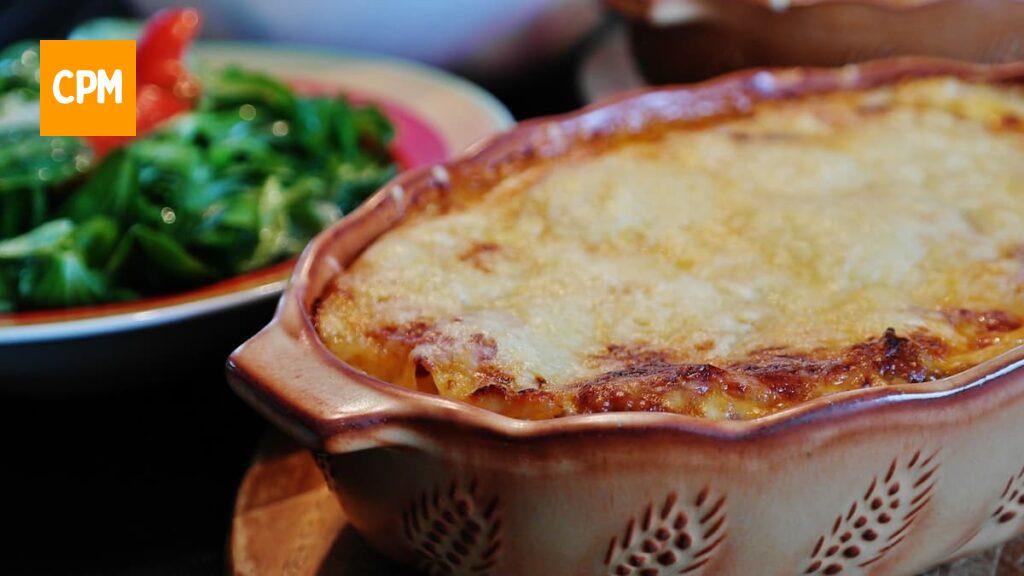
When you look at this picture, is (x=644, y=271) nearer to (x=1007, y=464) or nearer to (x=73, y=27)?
(x=1007, y=464)

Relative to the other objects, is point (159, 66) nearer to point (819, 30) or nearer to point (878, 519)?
point (819, 30)

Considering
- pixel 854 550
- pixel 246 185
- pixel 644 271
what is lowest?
pixel 246 185

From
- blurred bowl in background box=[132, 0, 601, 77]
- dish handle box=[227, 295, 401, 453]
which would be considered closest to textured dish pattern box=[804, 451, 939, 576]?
dish handle box=[227, 295, 401, 453]

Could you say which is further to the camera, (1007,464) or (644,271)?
(644,271)

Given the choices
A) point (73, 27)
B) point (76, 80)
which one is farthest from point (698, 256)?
point (73, 27)

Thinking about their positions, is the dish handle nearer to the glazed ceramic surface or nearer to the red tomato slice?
the glazed ceramic surface

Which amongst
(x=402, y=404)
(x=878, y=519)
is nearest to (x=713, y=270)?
(x=878, y=519)

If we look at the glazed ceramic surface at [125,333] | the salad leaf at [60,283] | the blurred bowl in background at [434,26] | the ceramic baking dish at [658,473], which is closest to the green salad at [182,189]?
the salad leaf at [60,283]
